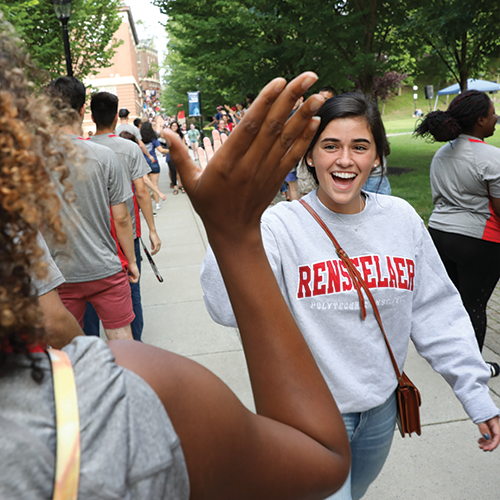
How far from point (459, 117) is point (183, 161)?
3638 millimetres

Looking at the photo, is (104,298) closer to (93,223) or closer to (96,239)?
(96,239)

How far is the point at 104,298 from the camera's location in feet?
12.2

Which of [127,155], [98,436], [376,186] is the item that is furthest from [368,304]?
[127,155]

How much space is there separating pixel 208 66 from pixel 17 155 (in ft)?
53.4

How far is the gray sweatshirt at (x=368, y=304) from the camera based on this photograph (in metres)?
1.92

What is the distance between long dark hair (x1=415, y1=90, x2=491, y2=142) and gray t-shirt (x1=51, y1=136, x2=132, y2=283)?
A: 7.95ft

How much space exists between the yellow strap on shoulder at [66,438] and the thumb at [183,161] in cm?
38

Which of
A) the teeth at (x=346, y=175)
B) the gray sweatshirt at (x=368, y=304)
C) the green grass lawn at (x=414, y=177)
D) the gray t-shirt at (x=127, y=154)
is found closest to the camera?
the gray sweatshirt at (x=368, y=304)

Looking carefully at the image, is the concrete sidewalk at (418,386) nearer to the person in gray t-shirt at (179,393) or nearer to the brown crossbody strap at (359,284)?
the brown crossbody strap at (359,284)

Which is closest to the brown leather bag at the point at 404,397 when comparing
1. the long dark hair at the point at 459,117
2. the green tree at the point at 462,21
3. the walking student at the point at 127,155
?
the long dark hair at the point at 459,117

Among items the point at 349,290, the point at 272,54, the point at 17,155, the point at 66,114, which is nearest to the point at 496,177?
the point at 349,290

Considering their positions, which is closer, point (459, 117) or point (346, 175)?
point (346, 175)

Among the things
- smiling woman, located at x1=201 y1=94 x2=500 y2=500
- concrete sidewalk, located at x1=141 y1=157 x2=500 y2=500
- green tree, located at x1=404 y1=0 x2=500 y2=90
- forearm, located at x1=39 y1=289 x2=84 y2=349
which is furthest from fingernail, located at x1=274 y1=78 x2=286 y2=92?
green tree, located at x1=404 y1=0 x2=500 y2=90

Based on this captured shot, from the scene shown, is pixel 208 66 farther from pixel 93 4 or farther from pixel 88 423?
pixel 88 423
